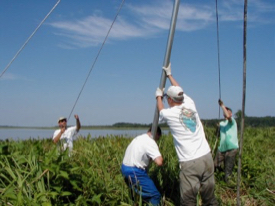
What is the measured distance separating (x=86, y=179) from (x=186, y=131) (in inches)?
62.6

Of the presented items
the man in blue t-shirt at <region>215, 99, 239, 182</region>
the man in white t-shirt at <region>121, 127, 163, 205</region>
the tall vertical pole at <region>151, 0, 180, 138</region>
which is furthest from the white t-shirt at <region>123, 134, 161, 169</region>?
the man in blue t-shirt at <region>215, 99, 239, 182</region>

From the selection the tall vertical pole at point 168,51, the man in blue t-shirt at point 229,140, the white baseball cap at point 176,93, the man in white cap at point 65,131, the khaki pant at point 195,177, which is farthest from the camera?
the man in white cap at point 65,131

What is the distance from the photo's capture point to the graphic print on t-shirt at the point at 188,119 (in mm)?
4426

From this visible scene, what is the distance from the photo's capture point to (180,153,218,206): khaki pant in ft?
14.3

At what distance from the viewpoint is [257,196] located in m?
6.03

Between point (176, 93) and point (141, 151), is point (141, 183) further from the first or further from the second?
point (176, 93)

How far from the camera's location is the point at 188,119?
14.6 feet

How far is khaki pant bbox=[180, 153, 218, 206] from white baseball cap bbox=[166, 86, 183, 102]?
0.78 metres

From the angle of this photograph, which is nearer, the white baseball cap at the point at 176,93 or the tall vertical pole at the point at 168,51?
the white baseball cap at the point at 176,93

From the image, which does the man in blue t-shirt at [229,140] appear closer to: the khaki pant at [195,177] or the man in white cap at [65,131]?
the khaki pant at [195,177]

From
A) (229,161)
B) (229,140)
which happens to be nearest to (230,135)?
(229,140)

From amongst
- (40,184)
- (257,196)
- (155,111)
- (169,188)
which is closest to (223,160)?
(257,196)

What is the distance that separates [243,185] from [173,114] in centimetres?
315

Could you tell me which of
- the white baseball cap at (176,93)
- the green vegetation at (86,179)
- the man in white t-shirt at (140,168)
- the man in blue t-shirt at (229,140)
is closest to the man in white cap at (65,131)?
the green vegetation at (86,179)
